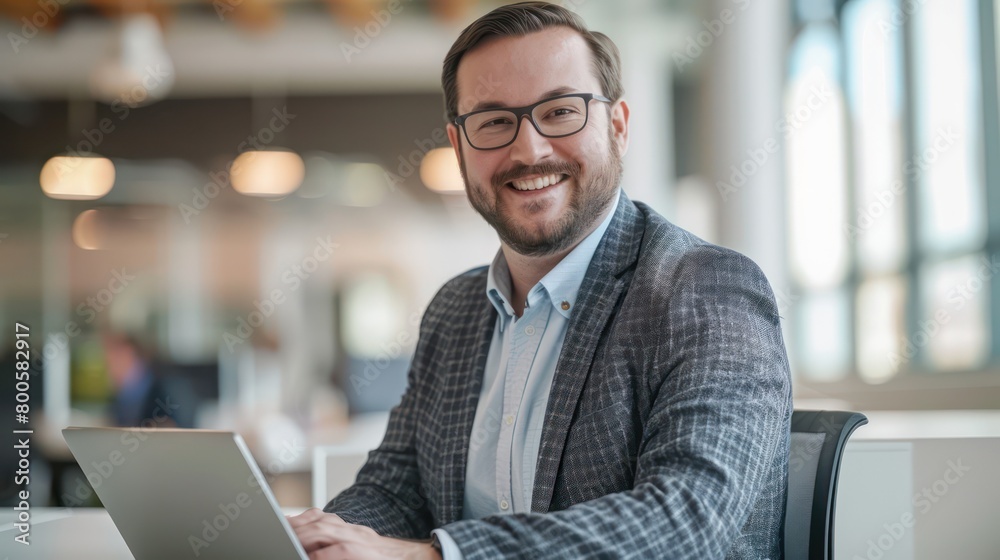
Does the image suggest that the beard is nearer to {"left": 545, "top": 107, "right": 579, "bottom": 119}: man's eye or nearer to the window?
{"left": 545, "top": 107, "right": 579, "bottom": 119}: man's eye

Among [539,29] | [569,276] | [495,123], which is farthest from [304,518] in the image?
[539,29]

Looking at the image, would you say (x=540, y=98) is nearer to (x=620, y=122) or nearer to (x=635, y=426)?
(x=620, y=122)

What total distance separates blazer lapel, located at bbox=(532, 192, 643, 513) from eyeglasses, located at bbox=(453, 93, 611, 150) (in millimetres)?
172

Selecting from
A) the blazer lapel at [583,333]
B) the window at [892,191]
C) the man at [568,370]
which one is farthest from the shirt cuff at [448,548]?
the window at [892,191]

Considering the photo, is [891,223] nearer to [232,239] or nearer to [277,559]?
[232,239]

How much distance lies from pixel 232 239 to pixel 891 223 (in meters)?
4.51

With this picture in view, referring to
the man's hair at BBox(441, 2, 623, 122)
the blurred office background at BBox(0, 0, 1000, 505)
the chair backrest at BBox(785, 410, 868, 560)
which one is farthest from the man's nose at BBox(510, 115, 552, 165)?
the blurred office background at BBox(0, 0, 1000, 505)

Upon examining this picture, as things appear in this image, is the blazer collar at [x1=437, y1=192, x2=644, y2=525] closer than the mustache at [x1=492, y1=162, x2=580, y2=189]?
Yes

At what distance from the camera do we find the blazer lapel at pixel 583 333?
1.34m

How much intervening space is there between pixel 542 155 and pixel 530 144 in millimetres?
28

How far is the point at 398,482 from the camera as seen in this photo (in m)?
1.64

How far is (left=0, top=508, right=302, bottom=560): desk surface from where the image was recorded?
143cm

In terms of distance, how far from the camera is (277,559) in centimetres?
105

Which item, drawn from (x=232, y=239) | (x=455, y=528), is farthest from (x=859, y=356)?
(x=455, y=528)
